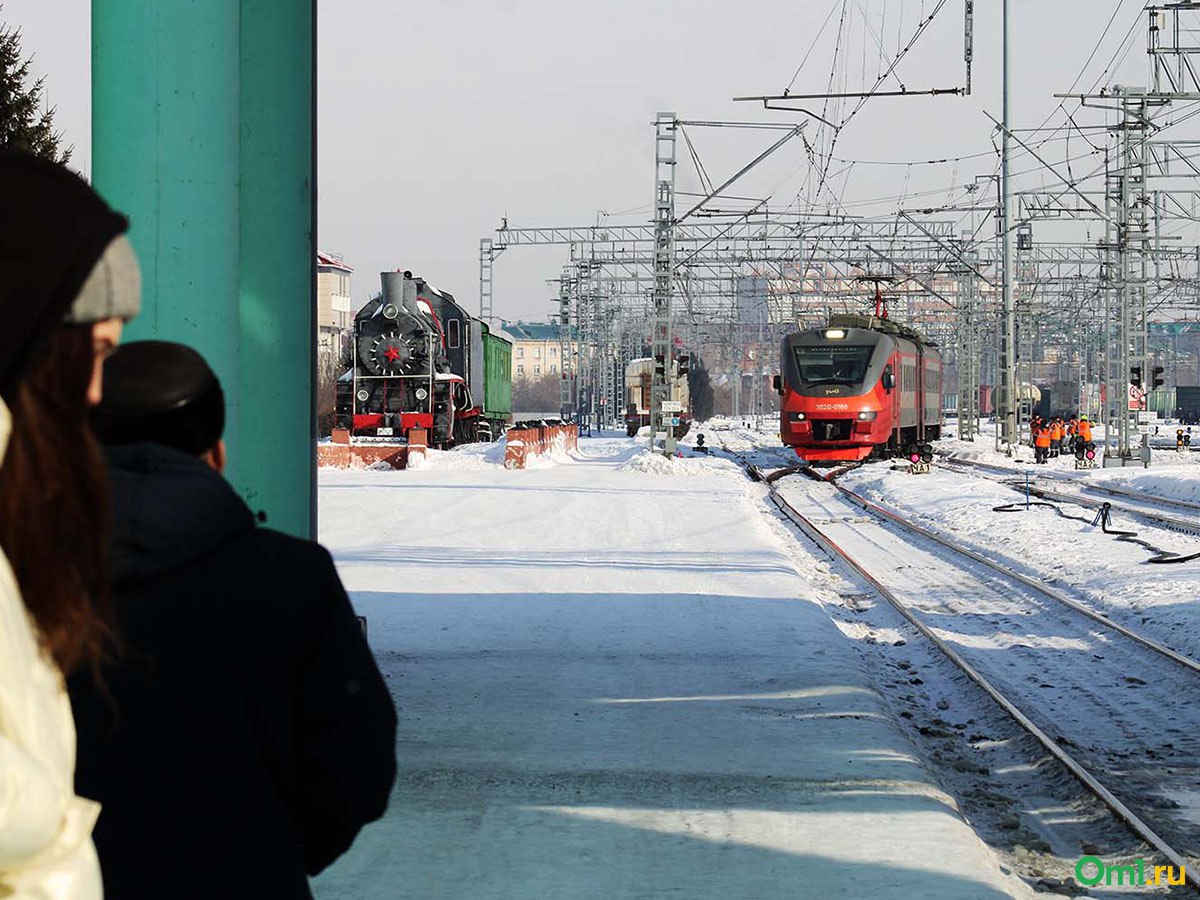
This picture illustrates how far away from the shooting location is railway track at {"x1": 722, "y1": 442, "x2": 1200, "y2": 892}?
7.95 m

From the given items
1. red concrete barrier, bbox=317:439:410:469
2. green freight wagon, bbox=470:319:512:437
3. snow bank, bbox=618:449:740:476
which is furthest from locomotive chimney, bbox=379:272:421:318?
snow bank, bbox=618:449:740:476

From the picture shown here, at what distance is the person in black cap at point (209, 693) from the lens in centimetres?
229

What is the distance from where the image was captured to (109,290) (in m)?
2.10

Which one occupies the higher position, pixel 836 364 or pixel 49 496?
pixel 836 364

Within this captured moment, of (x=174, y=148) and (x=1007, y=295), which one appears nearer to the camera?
(x=174, y=148)

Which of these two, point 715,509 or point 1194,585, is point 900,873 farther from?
point 715,509

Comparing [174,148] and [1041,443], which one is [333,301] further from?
[174,148]

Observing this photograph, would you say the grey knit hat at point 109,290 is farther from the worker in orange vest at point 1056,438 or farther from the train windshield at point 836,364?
the worker in orange vest at point 1056,438

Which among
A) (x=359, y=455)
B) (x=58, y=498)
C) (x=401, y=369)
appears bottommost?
(x=359, y=455)

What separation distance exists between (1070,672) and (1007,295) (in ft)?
113

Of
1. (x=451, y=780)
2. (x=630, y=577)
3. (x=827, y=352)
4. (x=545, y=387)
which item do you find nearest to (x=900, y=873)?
(x=451, y=780)

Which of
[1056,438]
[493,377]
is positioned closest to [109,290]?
[1056,438]

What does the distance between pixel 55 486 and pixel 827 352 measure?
34677 millimetres

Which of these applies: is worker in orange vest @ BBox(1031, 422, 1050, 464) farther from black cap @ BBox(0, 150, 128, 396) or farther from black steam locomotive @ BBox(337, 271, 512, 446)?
black cap @ BBox(0, 150, 128, 396)
